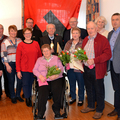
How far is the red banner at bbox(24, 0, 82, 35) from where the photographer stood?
4031 millimetres

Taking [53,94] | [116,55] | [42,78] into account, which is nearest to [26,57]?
[42,78]

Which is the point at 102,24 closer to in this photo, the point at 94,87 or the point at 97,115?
the point at 94,87

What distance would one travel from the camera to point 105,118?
2.57 metres

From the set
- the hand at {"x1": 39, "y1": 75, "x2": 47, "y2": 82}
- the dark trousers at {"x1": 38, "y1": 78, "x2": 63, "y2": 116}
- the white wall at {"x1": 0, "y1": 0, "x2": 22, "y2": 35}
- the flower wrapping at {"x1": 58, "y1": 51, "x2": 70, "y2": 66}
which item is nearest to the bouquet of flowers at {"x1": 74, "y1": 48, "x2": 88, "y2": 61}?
the flower wrapping at {"x1": 58, "y1": 51, "x2": 70, "y2": 66}

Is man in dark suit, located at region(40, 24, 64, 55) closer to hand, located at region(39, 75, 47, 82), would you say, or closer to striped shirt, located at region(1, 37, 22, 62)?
striped shirt, located at region(1, 37, 22, 62)

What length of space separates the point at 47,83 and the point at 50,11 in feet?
7.58

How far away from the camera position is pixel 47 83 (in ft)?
8.30

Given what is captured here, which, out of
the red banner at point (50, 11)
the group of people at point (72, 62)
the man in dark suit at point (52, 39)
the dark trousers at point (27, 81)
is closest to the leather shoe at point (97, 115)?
the group of people at point (72, 62)

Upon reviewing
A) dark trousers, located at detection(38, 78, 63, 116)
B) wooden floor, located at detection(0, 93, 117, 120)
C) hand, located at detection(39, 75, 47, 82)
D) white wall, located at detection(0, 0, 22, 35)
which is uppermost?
white wall, located at detection(0, 0, 22, 35)

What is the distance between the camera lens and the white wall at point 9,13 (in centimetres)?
412

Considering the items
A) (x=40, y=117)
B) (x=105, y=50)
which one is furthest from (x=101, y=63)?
(x=40, y=117)

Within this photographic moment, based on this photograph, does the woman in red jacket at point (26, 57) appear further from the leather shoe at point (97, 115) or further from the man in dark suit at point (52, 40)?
the leather shoe at point (97, 115)

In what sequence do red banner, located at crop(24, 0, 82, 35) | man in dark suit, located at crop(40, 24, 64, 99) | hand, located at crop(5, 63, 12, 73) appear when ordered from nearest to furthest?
hand, located at crop(5, 63, 12, 73) < man in dark suit, located at crop(40, 24, 64, 99) < red banner, located at crop(24, 0, 82, 35)

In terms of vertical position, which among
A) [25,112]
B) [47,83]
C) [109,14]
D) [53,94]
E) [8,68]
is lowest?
[25,112]
